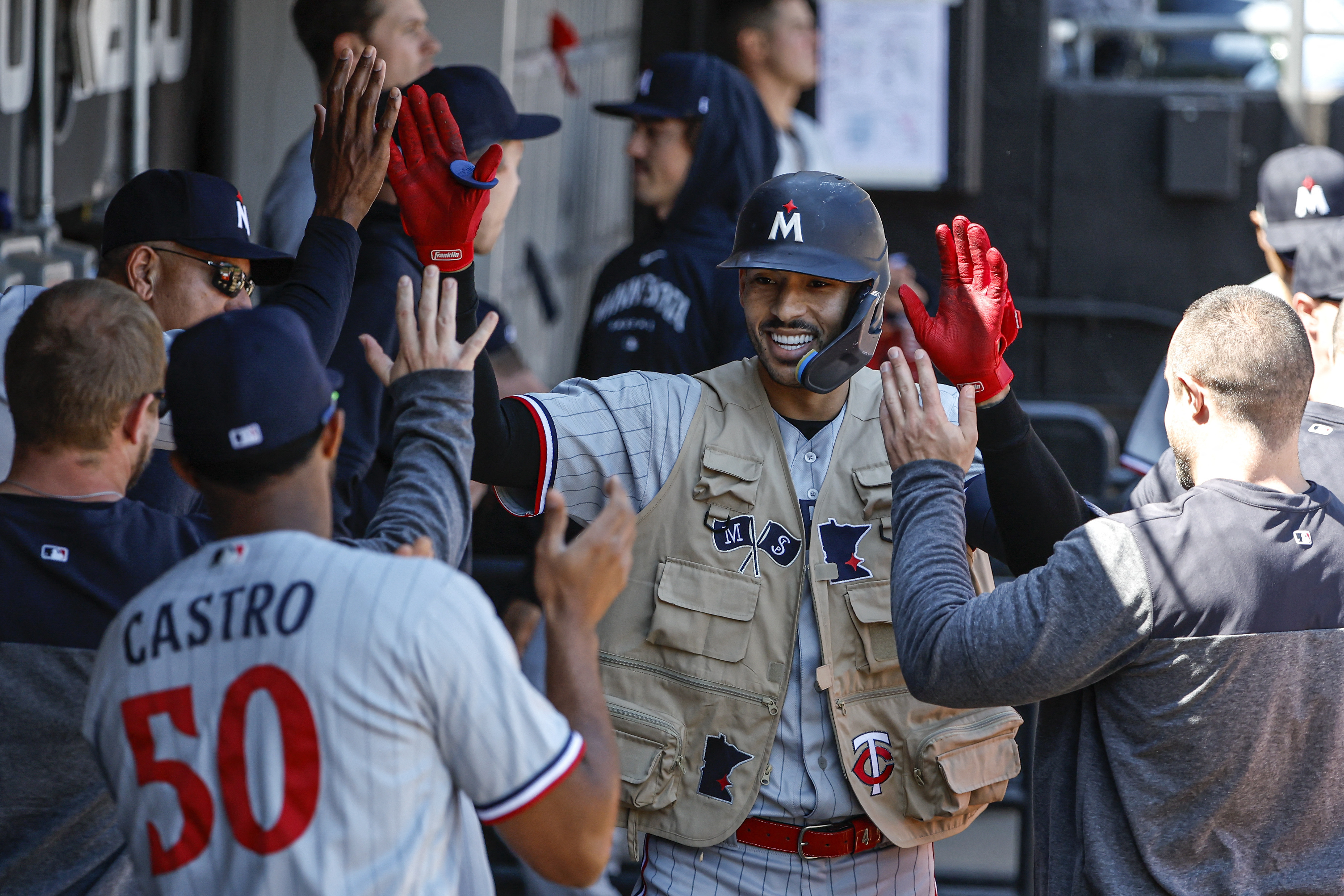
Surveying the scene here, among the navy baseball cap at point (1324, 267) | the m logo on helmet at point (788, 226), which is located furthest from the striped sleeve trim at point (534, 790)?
the navy baseball cap at point (1324, 267)

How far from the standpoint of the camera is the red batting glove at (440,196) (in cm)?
279

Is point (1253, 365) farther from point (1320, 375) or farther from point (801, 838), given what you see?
point (1320, 375)

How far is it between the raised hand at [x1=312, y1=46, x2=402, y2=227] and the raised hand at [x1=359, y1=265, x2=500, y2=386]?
554 mm

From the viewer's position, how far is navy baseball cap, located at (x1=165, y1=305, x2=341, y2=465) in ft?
6.49

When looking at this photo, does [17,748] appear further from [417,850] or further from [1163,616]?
[1163,616]


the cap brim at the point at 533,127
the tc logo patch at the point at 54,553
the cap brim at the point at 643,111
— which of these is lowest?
the tc logo patch at the point at 54,553

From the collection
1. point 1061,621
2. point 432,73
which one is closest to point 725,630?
point 1061,621

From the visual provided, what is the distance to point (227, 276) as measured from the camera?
10.6ft


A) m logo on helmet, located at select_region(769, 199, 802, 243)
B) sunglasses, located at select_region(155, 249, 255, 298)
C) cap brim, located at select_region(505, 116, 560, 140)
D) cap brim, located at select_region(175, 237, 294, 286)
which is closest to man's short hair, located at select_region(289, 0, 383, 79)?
cap brim, located at select_region(505, 116, 560, 140)

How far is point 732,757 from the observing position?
2693 millimetres

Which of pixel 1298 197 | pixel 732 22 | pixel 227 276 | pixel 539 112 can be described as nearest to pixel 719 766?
pixel 227 276

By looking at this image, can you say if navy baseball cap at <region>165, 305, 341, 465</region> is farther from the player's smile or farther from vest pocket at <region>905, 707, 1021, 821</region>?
vest pocket at <region>905, 707, 1021, 821</region>

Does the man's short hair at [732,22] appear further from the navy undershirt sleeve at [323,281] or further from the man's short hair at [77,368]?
the man's short hair at [77,368]

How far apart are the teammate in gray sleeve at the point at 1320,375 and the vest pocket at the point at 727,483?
2.65 ft
